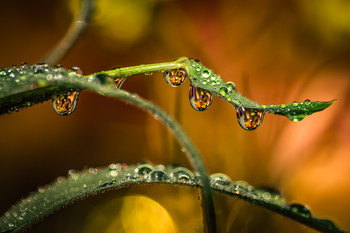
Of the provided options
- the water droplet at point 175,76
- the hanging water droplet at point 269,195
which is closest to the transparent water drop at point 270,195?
the hanging water droplet at point 269,195

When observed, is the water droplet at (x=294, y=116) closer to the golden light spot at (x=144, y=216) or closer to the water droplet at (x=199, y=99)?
the water droplet at (x=199, y=99)

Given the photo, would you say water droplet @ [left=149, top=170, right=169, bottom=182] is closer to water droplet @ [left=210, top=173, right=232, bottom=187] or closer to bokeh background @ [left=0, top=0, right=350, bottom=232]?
water droplet @ [left=210, top=173, right=232, bottom=187]

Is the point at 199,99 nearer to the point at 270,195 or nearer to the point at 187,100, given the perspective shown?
the point at 270,195

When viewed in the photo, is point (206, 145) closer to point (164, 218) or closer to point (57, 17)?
point (164, 218)

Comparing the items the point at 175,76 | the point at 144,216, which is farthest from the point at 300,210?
the point at 144,216

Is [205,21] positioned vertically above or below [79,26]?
above

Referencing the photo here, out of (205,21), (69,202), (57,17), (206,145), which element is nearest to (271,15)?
(205,21)

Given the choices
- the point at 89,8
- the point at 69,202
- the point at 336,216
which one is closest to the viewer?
the point at 69,202
